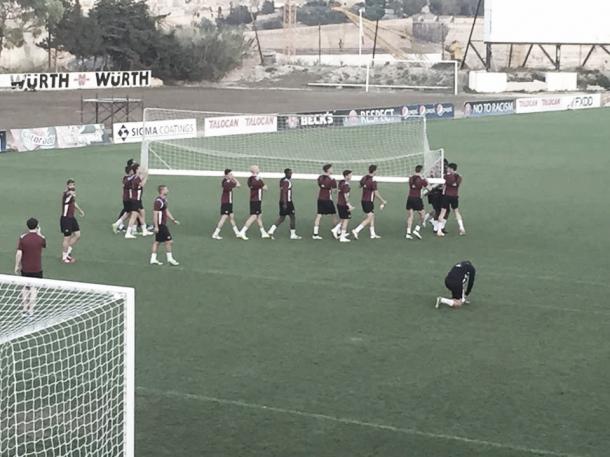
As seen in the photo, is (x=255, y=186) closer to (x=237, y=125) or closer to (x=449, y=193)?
(x=449, y=193)

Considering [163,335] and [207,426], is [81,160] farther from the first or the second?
[207,426]

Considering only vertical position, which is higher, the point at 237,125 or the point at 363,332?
the point at 237,125

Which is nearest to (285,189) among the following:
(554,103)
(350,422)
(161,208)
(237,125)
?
(161,208)

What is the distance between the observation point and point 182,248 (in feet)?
68.1

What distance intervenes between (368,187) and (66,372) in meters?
10.4

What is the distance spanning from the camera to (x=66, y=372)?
486 inches

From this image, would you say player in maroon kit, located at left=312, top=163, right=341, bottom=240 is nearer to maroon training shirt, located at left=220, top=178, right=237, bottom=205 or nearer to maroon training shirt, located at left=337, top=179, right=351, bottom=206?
maroon training shirt, located at left=337, top=179, right=351, bottom=206

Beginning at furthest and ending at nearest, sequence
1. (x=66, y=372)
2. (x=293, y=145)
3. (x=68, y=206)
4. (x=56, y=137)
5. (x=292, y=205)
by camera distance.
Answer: (x=293, y=145), (x=56, y=137), (x=292, y=205), (x=68, y=206), (x=66, y=372)

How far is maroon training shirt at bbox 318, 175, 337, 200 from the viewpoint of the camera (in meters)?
21.5

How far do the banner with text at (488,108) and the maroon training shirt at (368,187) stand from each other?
38.6 metres

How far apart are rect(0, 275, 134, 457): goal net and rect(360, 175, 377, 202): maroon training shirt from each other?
9.14 m

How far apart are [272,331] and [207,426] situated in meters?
3.79

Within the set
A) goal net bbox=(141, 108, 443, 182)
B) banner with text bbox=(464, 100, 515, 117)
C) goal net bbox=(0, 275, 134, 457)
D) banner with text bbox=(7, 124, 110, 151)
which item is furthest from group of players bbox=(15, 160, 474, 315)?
banner with text bbox=(464, 100, 515, 117)

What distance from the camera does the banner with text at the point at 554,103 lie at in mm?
62906
